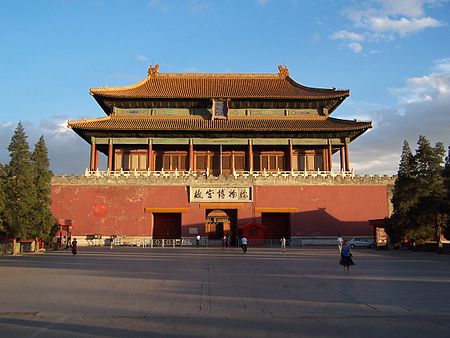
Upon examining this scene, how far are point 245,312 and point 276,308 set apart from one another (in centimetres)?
68

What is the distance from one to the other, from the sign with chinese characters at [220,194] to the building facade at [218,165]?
0.26 feet

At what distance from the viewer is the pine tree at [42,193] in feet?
82.3

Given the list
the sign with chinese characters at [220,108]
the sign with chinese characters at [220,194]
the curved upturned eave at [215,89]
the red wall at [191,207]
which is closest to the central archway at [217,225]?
the sign with chinese characters at [220,194]

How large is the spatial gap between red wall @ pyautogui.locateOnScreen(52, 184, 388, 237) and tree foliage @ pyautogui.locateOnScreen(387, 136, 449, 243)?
779 cm

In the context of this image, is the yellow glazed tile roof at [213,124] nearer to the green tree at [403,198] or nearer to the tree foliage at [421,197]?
the green tree at [403,198]

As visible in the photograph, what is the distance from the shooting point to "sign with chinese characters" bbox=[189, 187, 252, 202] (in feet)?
115

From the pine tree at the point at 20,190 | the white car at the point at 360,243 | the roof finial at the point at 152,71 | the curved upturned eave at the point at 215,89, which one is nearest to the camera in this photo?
the pine tree at the point at 20,190

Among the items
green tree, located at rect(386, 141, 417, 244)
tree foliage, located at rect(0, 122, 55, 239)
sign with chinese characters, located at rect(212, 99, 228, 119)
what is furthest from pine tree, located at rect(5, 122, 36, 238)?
green tree, located at rect(386, 141, 417, 244)

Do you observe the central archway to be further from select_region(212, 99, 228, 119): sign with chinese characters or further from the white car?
the white car

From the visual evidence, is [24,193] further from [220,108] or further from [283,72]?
[283,72]

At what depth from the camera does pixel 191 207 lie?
34.9 meters

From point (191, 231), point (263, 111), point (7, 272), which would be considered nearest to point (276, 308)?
point (7, 272)

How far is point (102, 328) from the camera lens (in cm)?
670

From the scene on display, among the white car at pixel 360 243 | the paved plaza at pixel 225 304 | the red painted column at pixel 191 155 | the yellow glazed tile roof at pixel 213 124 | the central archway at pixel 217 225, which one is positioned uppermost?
the yellow glazed tile roof at pixel 213 124
